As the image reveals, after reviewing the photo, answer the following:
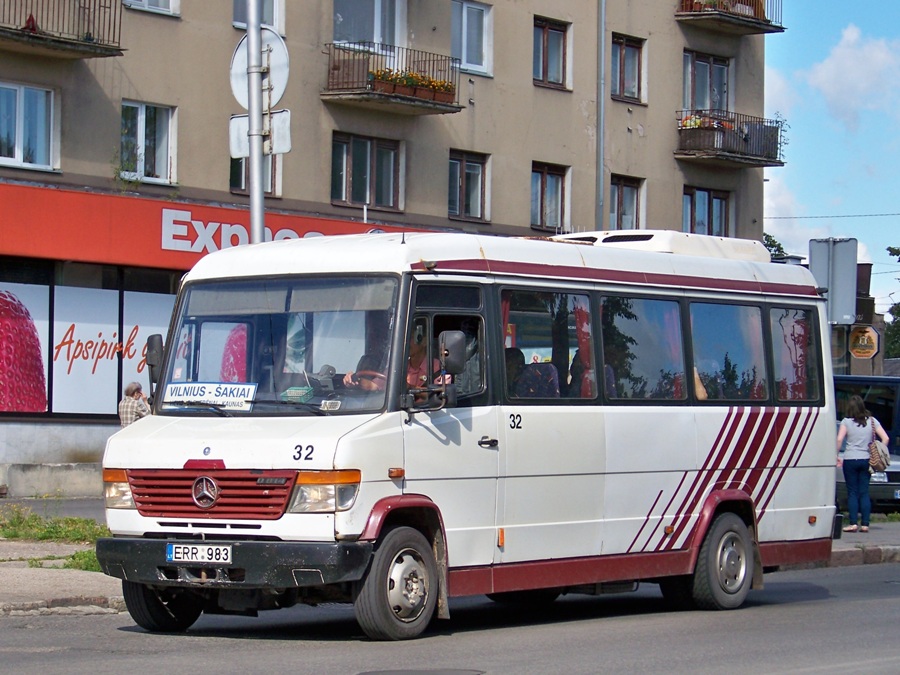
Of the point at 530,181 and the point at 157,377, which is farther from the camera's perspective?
the point at 530,181

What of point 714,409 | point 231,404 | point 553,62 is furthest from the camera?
point 553,62

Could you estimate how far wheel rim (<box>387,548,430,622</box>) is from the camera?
1030 centimetres

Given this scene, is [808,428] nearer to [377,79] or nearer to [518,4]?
[377,79]

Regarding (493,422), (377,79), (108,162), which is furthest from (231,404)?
(377,79)

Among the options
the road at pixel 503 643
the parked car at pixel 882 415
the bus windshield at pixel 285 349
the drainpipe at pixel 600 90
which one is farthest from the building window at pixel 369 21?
the bus windshield at pixel 285 349

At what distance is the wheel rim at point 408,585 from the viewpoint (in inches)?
406

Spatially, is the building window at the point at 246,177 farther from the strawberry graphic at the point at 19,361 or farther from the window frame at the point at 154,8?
the strawberry graphic at the point at 19,361

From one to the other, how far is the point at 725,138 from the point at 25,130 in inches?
716

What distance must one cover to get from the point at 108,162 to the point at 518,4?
11.1 meters

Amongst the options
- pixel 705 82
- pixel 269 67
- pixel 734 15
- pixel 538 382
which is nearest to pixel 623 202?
pixel 705 82

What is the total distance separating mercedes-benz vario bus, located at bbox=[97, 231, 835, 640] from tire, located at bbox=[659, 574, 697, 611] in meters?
0.03

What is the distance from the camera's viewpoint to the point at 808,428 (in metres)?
14.4

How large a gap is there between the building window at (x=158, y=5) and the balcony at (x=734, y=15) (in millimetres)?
14223

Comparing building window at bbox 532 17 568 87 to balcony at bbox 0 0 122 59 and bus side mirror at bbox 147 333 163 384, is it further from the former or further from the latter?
bus side mirror at bbox 147 333 163 384
